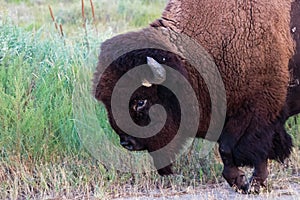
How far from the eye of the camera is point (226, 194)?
5.11 meters

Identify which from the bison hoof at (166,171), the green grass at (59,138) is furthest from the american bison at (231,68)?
the green grass at (59,138)

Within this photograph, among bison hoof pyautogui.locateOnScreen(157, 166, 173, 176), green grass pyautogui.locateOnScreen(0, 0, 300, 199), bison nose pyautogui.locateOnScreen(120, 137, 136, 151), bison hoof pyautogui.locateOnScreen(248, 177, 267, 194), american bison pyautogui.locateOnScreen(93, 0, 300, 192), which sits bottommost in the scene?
green grass pyautogui.locateOnScreen(0, 0, 300, 199)

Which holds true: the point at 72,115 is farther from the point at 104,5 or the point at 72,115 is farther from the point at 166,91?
the point at 104,5

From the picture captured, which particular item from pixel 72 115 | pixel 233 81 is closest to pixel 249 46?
pixel 233 81

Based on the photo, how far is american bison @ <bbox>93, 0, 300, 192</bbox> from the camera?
4746 mm

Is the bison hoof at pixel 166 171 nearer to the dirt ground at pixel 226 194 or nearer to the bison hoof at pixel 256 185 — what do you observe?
the dirt ground at pixel 226 194

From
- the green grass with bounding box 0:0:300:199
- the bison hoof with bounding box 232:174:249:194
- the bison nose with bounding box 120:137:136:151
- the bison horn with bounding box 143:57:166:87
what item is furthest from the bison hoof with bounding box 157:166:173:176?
the bison horn with bounding box 143:57:166:87

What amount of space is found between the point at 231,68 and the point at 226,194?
103 centimetres

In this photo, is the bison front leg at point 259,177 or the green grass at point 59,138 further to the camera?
the green grass at point 59,138

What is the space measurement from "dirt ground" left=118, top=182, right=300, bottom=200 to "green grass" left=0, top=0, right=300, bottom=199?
0.45 ft

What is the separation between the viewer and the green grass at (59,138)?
5254mm

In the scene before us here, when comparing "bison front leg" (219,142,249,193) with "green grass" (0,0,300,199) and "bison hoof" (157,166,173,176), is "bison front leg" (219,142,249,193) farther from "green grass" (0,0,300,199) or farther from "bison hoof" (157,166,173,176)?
"bison hoof" (157,166,173,176)

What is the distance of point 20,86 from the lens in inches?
231

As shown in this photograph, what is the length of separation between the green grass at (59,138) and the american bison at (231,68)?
0.54 meters
